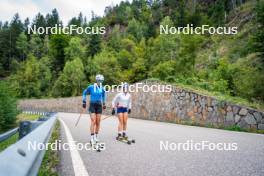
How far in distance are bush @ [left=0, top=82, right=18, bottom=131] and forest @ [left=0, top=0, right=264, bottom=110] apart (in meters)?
0.27

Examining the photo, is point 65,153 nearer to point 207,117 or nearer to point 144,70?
point 207,117

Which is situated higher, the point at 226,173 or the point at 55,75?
the point at 55,75

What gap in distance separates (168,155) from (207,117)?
8.87 m

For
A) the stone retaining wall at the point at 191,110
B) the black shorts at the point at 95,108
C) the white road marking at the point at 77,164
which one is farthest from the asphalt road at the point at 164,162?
the stone retaining wall at the point at 191,110

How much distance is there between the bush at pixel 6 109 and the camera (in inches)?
946

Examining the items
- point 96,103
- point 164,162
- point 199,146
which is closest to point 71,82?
point 96,103

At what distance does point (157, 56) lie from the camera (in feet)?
185

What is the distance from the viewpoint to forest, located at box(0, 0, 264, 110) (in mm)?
24547

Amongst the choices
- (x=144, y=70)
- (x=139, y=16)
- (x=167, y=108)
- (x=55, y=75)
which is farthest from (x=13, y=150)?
(x=139, y=16)

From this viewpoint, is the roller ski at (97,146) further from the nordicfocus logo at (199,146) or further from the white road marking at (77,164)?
the nordicfocus logo at (199,146)

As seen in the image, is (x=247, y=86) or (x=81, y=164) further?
(x=247, y=86)

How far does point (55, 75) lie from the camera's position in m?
84.2

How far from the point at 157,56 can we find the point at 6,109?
3524 cm

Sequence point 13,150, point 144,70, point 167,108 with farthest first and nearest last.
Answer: point 144,70 → point 167,108 → point 13,150
